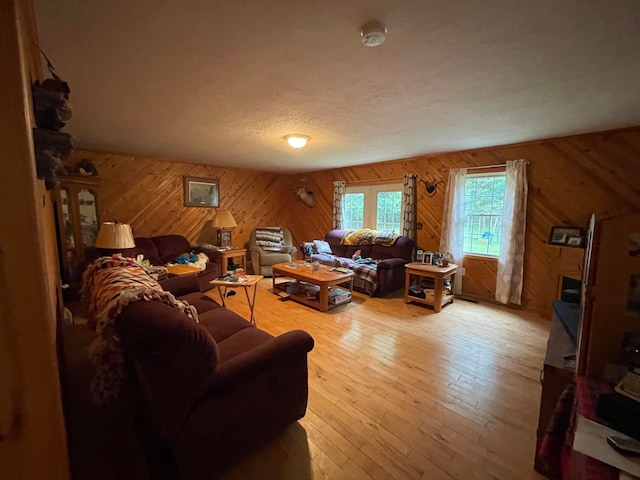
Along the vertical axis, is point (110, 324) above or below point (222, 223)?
below

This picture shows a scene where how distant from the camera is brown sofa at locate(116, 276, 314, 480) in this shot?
1108 mm

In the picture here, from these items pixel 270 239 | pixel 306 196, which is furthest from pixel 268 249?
pixel 306 196

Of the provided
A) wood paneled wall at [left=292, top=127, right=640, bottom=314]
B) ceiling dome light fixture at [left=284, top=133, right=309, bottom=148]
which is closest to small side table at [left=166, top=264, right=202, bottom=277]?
ceiling dome light fixture at [left=284, top=133, right=309, bottom=148]

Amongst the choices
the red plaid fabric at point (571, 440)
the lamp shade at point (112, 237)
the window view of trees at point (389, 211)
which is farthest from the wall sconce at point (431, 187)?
the lamp shade at point (112, 237)

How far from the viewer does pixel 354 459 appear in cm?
150

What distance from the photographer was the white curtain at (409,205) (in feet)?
15.2

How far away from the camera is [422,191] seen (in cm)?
461

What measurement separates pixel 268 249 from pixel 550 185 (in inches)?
181

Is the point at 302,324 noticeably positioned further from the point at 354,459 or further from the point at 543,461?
the point at 543,461

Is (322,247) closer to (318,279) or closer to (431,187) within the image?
(318,279)

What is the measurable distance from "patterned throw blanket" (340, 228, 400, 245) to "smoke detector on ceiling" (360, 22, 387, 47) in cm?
362

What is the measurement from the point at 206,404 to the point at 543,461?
178 cm

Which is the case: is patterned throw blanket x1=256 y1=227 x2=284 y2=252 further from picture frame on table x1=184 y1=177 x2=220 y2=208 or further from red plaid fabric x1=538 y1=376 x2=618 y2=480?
red plaid fabric x1=538 y1=376 x2=618 y2=480

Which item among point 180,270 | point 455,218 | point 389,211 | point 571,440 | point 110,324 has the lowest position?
point 571,440
